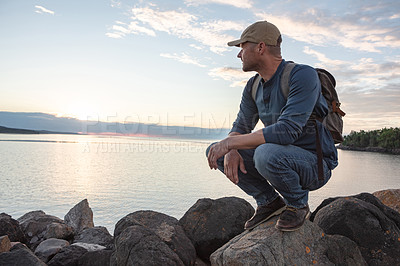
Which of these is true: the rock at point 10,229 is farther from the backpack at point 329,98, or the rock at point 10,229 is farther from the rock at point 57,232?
the backpack at point 329,98

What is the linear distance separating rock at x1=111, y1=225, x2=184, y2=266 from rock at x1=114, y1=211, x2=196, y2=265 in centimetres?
32

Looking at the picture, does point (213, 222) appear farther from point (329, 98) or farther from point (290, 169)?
point (329, 98)

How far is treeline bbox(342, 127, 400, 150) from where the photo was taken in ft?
315

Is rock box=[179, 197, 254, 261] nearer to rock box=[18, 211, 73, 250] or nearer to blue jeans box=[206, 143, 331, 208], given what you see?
blue jeans box=[206, 143, 331, 208]

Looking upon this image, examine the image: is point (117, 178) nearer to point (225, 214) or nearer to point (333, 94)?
point (225, 214)

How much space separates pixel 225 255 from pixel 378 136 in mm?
116128

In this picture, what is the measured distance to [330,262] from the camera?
4234 mm

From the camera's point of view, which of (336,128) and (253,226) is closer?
(336,128)

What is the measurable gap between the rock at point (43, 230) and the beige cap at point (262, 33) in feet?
21.7

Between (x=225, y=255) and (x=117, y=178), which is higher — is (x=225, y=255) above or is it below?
above

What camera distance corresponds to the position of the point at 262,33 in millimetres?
3896

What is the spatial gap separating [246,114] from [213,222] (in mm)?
2284

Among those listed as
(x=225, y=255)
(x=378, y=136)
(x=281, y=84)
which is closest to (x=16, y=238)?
(x=225, y=255)

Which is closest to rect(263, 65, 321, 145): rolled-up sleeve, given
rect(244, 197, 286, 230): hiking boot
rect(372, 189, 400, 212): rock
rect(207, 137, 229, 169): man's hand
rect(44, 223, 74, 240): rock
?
rect(207, 137, 229, 169): man's hand
